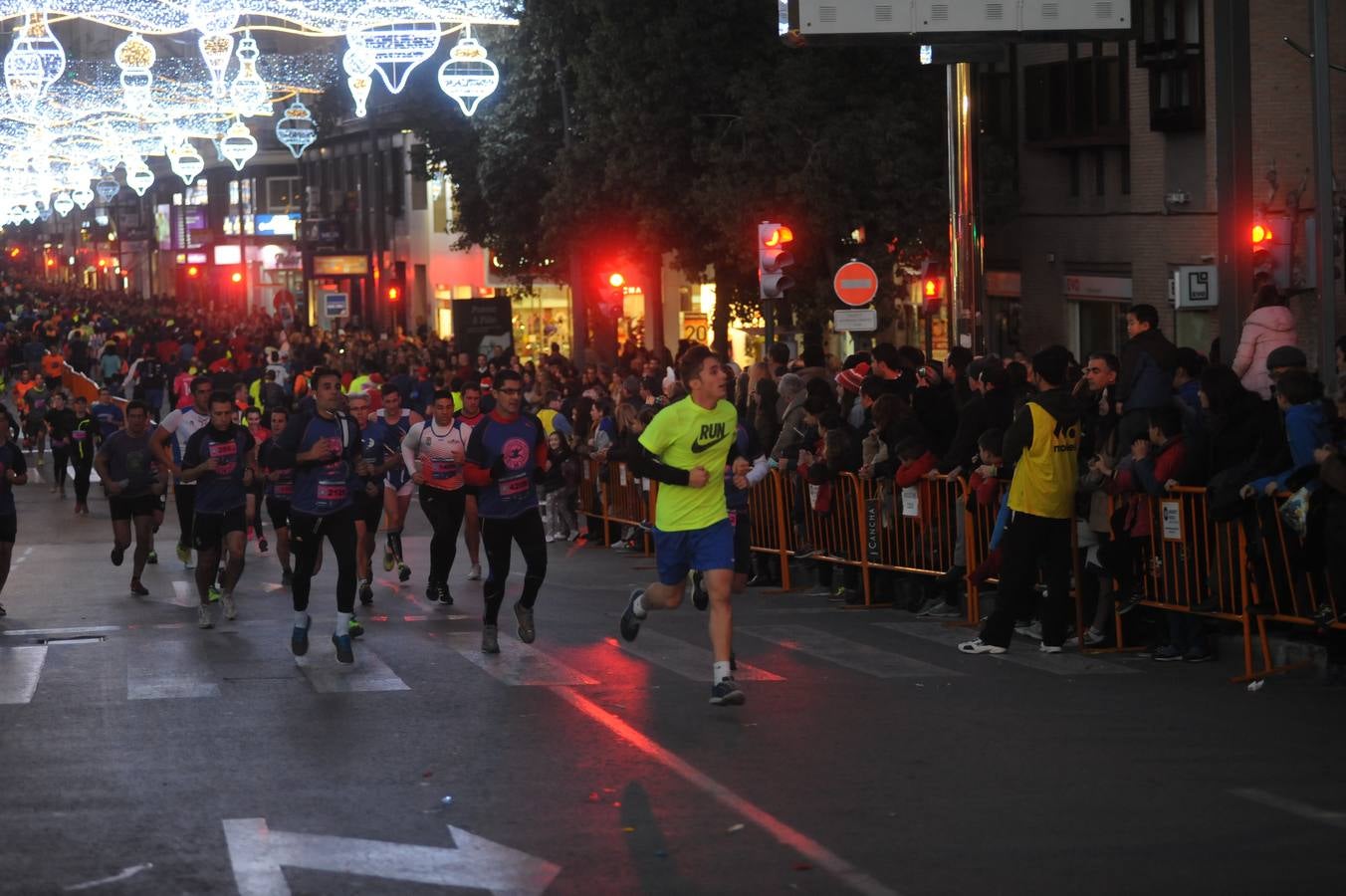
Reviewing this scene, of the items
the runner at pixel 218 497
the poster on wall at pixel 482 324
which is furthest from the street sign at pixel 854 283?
the poster on wall at pixel 482 324

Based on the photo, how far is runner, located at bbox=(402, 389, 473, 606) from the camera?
1692 centimetres

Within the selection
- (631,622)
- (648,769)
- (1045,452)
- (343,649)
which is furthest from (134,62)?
(648,769)

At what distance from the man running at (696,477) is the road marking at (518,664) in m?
1.10

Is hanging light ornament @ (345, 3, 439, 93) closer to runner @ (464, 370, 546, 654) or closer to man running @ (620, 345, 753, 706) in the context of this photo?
runner @ (464, 370, 546, 654)

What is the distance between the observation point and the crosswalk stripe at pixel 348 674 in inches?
475

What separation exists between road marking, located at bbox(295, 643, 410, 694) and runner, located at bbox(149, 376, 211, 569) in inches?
149

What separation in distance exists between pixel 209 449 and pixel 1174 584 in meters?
7.29

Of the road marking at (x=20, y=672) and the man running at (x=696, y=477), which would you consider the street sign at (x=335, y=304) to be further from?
the man running at (x=696, y=477)

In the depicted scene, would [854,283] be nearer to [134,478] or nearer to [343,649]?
[134,478]

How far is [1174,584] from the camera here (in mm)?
13023

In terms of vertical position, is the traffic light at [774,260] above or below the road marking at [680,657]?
above

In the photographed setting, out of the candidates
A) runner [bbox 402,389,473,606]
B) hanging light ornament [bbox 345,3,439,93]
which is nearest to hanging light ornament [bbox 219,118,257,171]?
hanging light ornament [bbox 345,3,439,93]

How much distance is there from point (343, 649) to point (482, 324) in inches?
1266

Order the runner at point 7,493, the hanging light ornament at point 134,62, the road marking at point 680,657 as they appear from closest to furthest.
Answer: the road marking at point 680,657
the runner at point 7,493
the hanging light ornament at point 134,62
